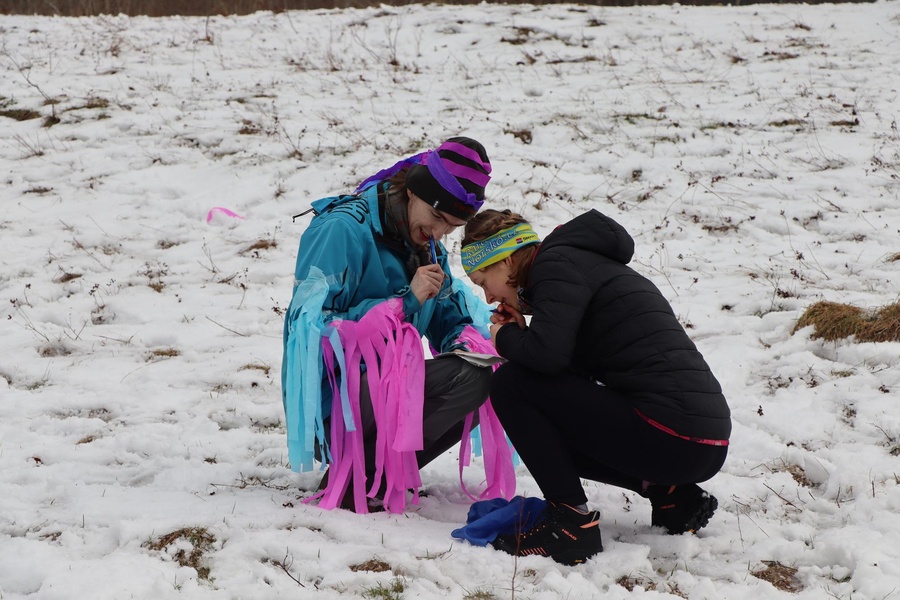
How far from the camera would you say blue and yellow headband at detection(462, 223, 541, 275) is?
3.15 m

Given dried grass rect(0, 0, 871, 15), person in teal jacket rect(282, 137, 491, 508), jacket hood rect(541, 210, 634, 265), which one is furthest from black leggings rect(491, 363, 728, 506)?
dried grass rect(0, 0, 871, 15)

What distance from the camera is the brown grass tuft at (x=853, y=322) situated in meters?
4.64

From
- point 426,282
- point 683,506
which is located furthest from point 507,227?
point 683,506

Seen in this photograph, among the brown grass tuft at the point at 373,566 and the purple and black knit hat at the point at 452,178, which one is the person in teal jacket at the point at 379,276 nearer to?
the purple and black knit hat at the point at 452,178

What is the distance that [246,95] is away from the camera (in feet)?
33.1

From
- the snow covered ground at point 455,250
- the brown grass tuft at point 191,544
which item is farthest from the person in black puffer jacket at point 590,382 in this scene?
the brown grass tuft at point 191,544

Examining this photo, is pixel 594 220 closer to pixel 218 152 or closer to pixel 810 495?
pixel 810 495

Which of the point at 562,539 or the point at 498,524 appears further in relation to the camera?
the point at 498,524

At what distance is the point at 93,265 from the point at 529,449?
475cm

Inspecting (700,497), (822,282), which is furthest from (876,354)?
(700,497)

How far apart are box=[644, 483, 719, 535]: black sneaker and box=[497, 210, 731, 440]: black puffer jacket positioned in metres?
0.32

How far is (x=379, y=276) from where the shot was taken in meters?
3.59

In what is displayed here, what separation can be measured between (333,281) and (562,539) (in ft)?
4.52

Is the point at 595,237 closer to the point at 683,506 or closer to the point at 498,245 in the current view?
the point at 498,245
